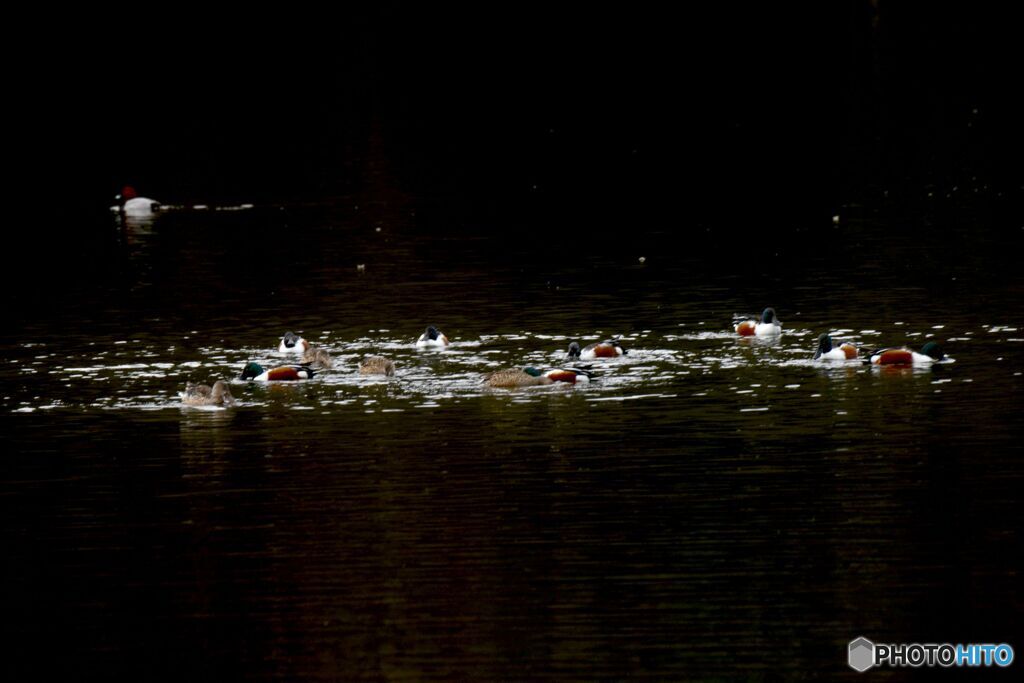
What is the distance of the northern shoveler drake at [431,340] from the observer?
29969mm

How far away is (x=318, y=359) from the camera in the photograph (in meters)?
28.7

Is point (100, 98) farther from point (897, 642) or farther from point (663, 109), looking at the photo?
point (897, 642)

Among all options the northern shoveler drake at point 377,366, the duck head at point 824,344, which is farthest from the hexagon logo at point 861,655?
the northern shoveler drake at point 377,366

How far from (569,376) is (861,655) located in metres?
12.0

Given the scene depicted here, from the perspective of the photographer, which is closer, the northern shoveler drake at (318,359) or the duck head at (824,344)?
the duck head at (824,344)

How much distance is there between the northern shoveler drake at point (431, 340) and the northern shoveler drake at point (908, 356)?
6765mm

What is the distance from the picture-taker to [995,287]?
33.6 m

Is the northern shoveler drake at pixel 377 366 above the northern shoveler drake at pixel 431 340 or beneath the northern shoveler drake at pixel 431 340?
beneath

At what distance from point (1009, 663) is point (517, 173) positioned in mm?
46465

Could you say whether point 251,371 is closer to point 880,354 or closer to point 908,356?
point 880,354

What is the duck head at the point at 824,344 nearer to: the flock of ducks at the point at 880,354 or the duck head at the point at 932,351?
the flock of ducks at the point at 880,354

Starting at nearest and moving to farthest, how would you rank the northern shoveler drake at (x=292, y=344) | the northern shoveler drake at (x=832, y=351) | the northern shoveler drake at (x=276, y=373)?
1. the northern shoveler drake at (x=832, y=351)
2. the northern shoveler drake at (x=276, y=373)
3. the northern shoveler drake at (x=292, y=344)

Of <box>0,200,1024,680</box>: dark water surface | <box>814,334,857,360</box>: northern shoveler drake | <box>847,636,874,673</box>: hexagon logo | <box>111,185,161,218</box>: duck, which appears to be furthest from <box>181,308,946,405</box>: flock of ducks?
<box>111,185,161,218</box>: duck

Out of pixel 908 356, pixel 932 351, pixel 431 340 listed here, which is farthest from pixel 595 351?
pixel 932 351
